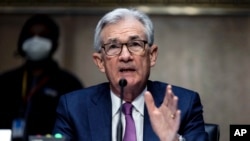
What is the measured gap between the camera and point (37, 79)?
625 centimetres

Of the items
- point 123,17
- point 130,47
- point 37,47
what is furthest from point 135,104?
point 37,47

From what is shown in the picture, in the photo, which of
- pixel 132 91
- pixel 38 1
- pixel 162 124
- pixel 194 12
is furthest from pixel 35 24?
pixel 162 124

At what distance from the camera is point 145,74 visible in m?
4.03

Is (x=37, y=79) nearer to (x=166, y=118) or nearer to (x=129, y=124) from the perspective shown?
(x=129, y=124)

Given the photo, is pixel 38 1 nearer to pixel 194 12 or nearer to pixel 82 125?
pixel 194 12

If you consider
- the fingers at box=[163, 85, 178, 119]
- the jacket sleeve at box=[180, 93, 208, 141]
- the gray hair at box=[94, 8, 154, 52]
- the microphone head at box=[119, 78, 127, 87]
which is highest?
the gray hair at box=[94, 8, 154, 52]

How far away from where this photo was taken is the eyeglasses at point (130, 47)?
3.99 meters

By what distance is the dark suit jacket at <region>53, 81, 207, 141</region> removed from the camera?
13.0 ft

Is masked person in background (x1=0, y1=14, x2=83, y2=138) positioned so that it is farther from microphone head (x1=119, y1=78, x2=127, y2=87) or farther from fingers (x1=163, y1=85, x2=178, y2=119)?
fingers (x1=163, y1=85, x2=178, y2=119)

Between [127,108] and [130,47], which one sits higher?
[130,47]

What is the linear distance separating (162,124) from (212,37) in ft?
9.46

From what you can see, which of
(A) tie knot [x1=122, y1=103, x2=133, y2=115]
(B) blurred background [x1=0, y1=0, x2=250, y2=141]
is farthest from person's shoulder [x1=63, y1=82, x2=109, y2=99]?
(B) blurred background [x1=0, y1=0, x2=250, y2=141]

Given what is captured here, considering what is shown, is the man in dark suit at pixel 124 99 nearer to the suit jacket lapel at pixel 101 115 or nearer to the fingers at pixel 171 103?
the suit jacket lapel at pixel 101 115

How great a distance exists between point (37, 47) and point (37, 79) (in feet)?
0.88
